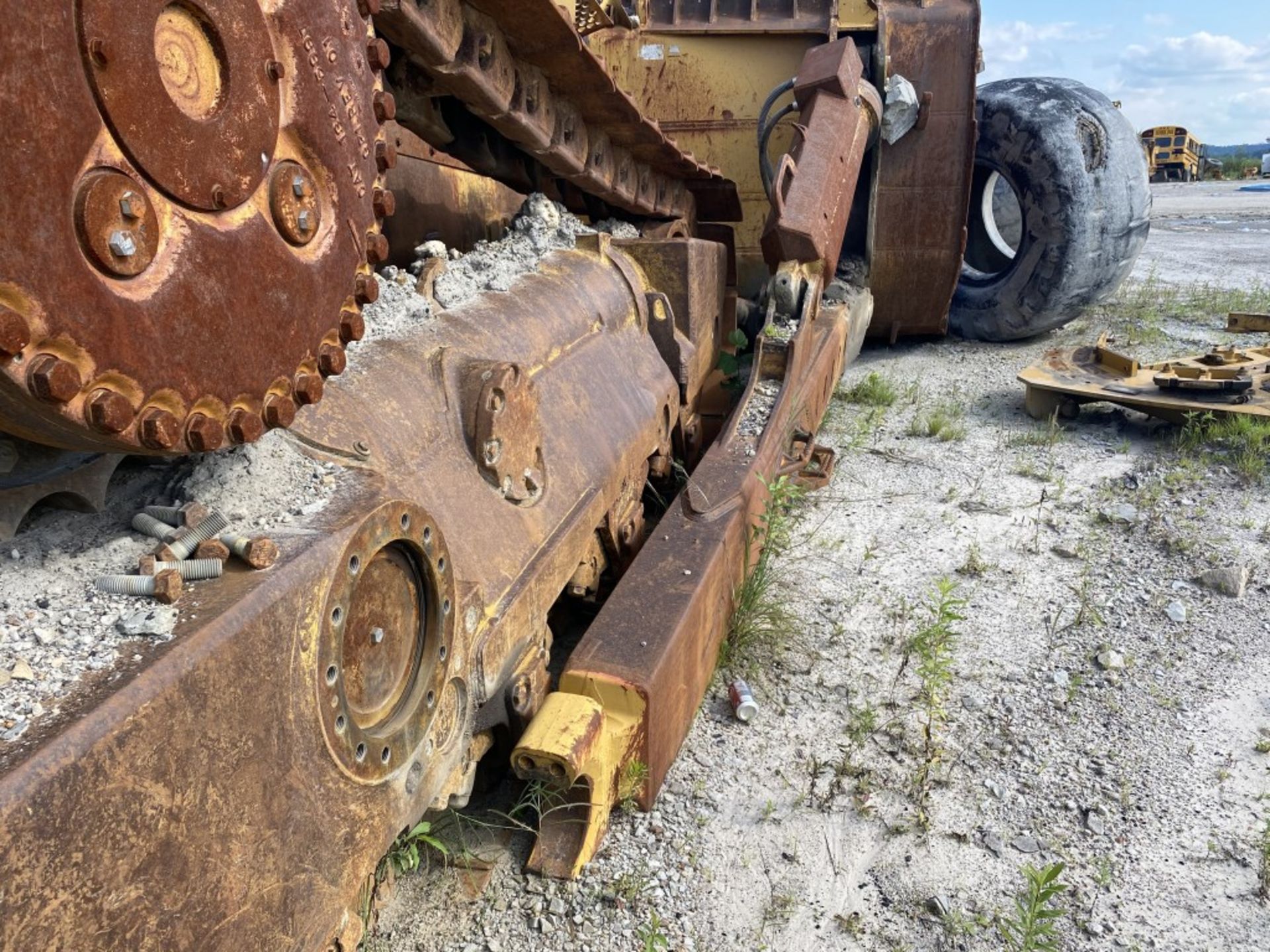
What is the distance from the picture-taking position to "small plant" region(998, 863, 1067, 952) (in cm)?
179

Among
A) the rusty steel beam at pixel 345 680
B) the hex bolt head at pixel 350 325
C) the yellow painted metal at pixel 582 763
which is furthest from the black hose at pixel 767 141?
the hex bolt head at pixel 350 325

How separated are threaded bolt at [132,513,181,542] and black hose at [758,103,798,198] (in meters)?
3.89

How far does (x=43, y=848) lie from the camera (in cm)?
96

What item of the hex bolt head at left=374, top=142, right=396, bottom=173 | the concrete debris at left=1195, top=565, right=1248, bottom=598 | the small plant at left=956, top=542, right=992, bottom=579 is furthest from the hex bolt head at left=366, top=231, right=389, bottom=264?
the concrete debris at left=1195, top=565, right=1248, bottom=598

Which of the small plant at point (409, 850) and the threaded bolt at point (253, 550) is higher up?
the threaded bolt at point (253, 550)

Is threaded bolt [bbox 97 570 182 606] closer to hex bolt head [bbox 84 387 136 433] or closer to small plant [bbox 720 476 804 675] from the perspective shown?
hex bolt head [bbox 84 387 136 433]

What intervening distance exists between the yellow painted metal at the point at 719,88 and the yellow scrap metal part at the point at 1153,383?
5.13 ft

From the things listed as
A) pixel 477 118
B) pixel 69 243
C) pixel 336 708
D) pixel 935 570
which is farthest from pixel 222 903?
pixel 935 570

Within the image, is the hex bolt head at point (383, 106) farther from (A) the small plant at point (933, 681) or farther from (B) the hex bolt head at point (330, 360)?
(A) the small plant at point (933, 681)

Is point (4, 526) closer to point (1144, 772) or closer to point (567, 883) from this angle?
point (567, 883)

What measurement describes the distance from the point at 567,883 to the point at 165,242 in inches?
56.9

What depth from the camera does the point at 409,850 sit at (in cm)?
190

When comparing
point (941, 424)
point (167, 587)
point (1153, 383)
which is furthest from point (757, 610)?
point (1153, 383)

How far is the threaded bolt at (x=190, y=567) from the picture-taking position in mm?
1238
